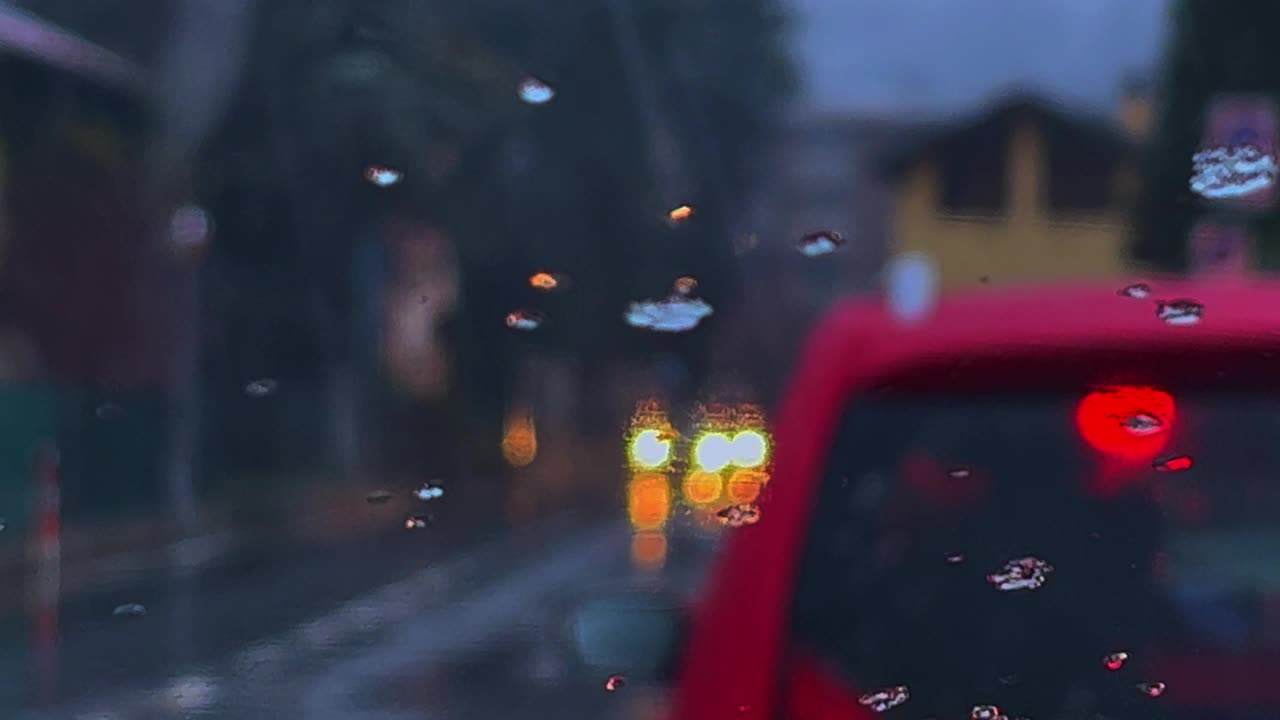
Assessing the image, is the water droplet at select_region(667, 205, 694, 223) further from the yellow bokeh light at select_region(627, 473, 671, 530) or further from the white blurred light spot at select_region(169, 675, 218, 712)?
the white blurred light spot at select_region(169, 675, 218, 712)

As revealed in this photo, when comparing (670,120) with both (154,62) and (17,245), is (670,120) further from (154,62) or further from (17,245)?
(17,245)

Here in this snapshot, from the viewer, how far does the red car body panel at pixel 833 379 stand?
216cm

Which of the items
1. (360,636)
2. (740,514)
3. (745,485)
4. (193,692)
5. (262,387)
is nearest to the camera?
(740,514)

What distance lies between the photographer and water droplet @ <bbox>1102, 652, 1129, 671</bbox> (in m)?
2.29

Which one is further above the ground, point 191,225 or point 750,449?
point 191,225

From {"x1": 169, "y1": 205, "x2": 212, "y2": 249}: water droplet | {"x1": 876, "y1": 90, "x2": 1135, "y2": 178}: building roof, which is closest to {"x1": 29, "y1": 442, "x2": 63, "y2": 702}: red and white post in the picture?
{"x1": 169, "y1": 205, "x2": 212, "y2": 249}: water droplet

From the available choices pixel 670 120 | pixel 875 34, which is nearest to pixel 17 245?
pixel 670 120

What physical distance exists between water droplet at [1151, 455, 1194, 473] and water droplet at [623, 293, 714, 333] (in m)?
1.25

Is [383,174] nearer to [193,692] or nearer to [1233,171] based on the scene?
[193,692]

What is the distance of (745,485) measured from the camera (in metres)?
3.07

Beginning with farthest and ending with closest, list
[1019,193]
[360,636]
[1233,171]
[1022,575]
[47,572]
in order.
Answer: [47,572] → [360,636] → [1019,193] → [1233,171] → [1022,575]

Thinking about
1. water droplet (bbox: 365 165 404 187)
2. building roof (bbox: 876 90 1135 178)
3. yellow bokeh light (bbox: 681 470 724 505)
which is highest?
building roof (bbox: 876 90 1135 178)

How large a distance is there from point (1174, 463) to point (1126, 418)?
0.72ft

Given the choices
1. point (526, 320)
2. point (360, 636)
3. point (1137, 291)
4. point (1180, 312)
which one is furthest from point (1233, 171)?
point (360, 636)
